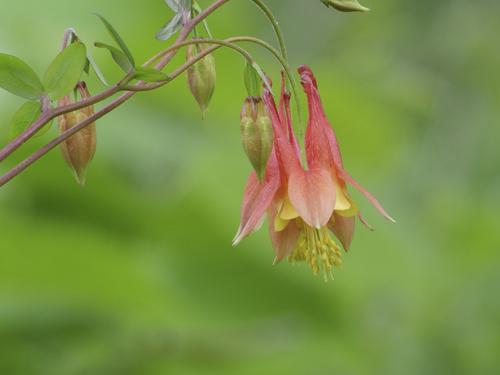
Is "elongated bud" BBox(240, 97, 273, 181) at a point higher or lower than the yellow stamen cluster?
higher

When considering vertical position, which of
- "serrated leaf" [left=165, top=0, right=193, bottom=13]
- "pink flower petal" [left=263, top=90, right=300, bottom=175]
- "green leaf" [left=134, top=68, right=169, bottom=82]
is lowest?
"green leaf" [left=134, top=68, right=169, bottom=82]

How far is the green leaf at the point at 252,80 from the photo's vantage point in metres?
1.34

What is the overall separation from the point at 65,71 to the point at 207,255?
56.7 inches

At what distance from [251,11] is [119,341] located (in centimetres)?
394

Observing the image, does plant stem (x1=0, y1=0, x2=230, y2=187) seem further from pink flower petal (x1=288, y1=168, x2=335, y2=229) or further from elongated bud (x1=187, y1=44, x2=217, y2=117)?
pink flower petal (x1=288, y1=168, x2=335, y2=229)

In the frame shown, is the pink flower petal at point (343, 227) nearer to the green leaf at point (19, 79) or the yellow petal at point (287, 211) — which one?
the yellow petal at point (287, 211)

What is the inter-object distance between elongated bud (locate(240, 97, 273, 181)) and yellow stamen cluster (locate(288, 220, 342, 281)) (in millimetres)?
195

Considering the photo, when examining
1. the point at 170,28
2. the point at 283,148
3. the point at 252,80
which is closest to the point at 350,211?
the point at 283,148

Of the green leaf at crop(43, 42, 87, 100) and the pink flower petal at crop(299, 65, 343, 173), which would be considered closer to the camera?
the green leaf at crop(43, 42, 87, 100)

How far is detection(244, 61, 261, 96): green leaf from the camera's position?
134 centimetres

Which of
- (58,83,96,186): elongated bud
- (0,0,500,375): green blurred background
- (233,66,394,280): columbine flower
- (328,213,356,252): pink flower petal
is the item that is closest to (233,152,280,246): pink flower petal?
(233,66,394,280): columbine flower

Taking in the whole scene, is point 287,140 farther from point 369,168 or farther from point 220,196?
point 369,168

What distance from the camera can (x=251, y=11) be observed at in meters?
6.26

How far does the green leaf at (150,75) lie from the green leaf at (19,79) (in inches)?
4.9
